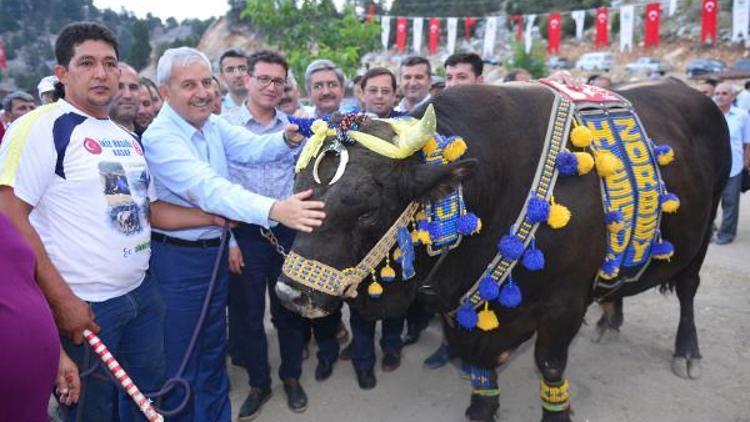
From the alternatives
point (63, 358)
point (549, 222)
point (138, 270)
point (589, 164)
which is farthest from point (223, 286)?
point (589, 164)

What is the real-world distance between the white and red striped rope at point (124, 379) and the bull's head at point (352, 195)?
0.65m

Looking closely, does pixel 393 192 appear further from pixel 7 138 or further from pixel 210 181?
pixel 7 138

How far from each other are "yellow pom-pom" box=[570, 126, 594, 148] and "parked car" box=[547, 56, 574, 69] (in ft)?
133

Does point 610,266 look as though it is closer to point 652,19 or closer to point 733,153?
point 733,153

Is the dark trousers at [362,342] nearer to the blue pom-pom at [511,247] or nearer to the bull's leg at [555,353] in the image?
the bull's leg at [555,353]

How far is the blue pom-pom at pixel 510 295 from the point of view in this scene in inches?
110

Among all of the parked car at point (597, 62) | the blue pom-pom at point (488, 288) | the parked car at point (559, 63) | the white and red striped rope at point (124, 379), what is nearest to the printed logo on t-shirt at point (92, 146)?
the white and red striped rope at point (124, 379)

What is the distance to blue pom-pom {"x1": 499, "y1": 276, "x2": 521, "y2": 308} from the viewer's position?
9.21 feet

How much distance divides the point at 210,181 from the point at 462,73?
9.56ft

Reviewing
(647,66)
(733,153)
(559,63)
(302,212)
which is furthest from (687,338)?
(559,63)

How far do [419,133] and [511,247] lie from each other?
84cm

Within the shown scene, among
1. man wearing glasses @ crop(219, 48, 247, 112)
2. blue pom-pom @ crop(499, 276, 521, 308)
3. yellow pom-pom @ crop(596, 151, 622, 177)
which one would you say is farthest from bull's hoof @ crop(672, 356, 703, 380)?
man wearing glasses @ crop(219, 48, 247, 112)

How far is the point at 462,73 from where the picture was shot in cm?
480

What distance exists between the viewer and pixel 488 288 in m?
2.82
